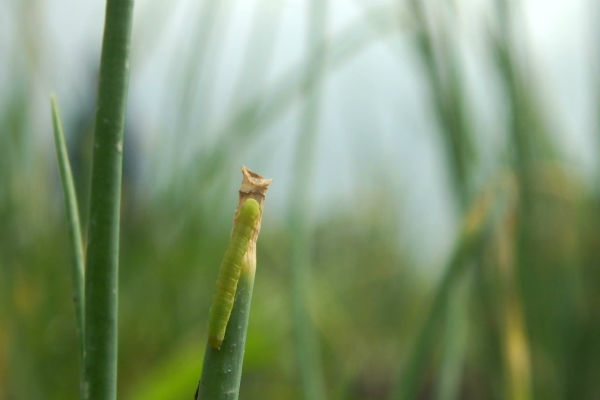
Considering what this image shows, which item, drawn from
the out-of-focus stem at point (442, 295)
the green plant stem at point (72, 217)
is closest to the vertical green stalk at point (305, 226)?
the out-of-focus stem at point (442, 295)

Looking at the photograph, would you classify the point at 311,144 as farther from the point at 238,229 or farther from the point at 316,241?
the point at 316,241

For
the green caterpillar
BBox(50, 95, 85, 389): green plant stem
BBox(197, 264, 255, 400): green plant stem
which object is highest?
BBox(50, 95, 85, 389): green plant stem

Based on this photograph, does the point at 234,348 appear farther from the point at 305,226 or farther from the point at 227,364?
the point at 305,226

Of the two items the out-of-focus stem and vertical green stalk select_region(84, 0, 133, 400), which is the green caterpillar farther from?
the out-of-focus stem

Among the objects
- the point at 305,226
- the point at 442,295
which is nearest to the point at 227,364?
the point at 442,295

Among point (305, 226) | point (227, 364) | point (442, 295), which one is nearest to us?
point (227, 364)

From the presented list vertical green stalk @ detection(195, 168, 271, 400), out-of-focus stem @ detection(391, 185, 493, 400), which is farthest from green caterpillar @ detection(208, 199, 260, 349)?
out-of-focus stem @ detection(391, 185, 493, 400)
